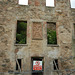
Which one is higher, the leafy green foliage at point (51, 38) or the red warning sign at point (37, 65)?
the leafy green foliage at point (51, 38)

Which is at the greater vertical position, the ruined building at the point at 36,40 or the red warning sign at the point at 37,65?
the ruined building at the point at 36,40

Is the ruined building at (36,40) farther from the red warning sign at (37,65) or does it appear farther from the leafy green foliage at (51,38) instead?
the leafy green foliage at (51,38)

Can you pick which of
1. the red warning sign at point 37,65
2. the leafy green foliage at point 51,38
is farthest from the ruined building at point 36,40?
the leafy green foliage at point 51,38

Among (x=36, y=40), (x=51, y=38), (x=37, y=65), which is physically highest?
(x=51, y=38)

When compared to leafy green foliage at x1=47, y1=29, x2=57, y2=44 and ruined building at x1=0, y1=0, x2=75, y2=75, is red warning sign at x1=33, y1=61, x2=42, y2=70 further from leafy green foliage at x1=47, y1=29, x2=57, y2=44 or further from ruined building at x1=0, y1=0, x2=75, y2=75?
leafy green foliage at x1=47, y1=29, x2=57, y2=44

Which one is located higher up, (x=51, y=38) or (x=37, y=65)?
(x=51, y=38)

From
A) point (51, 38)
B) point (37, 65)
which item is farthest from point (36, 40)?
point (51, 38)

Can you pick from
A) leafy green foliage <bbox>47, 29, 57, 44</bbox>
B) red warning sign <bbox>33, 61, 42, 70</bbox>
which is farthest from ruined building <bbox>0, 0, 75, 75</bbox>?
leafy green foliage <bbox>47, 29, 57, 44</bbox>

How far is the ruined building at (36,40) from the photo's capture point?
323 inches

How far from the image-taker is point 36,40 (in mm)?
8656

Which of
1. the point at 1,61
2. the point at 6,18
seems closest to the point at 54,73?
the point at 1,61

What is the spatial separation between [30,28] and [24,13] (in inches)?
53.9

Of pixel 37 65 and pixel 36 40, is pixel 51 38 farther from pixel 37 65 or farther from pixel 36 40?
pixel 37 65

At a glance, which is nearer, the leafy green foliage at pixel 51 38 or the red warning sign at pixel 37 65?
the red warning sign at pixel 37 65
